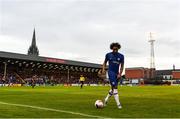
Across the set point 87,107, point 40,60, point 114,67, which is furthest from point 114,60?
point 40,60

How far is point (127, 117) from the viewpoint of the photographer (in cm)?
997

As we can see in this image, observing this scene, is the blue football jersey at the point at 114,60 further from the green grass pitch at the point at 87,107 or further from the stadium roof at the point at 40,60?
the stadium roof at the point at 40,60

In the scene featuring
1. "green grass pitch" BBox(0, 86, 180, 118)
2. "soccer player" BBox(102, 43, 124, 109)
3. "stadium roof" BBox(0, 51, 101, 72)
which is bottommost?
"green grass pitch" BBox(0, 86, 180, 118)

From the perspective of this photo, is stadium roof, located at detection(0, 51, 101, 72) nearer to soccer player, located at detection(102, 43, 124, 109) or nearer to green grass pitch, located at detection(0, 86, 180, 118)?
green grass pitch, located at detection(0, 86, 180, 118)

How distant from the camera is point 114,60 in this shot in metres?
13.0

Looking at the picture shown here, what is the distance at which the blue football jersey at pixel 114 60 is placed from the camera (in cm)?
1305

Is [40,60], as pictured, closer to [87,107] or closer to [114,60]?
[87,107]

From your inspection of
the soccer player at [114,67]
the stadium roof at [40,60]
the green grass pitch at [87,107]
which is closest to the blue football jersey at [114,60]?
the soccer player at [114,67]

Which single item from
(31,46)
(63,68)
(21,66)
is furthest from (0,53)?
(31,46)

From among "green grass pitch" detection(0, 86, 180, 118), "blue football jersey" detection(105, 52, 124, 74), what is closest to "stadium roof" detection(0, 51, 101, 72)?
"green grass pitch" detection(0, 86, 180, 118)

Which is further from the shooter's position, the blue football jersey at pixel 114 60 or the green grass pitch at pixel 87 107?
the blue football jersey at pixel 114 60

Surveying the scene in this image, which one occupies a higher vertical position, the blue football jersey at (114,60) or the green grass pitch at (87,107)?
the blue football jersey at (114,60)

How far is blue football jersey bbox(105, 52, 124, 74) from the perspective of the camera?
13047mm

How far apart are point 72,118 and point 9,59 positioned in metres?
79.6
